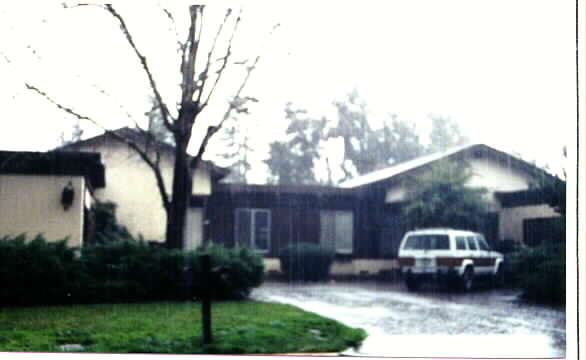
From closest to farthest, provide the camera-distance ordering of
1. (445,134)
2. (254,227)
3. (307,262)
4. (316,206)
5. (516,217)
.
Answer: (516,217) → (307,262) → (445,134) → (254,227) → (316,206)

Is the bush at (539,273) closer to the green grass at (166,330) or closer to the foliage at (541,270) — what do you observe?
the foliage at (541,270)

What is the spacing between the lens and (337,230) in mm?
16438

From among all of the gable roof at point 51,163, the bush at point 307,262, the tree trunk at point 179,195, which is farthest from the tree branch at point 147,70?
the bush at point 307,262

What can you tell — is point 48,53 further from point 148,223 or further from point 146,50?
point 148,223

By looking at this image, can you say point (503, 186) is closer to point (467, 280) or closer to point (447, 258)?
point (447, 258)

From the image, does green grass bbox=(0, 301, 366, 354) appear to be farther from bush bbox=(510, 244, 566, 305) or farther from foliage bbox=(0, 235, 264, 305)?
bush bbox=(510, 244, 566, 305)

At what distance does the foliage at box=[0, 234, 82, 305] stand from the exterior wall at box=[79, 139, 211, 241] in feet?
6.69

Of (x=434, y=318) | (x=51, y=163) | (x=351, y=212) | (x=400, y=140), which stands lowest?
(x=434, y=318)

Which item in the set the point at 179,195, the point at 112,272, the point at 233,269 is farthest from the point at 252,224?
the point at 112,272

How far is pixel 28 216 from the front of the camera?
10750 mm

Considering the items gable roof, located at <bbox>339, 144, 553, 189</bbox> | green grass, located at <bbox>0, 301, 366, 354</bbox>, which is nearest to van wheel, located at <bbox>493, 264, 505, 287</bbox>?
gable roof, located at <bbox>339, 144, 553, 189</bbox>

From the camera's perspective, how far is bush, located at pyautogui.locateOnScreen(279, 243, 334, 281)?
1457cm

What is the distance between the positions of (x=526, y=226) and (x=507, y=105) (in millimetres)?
2403

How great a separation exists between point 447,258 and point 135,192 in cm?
598
